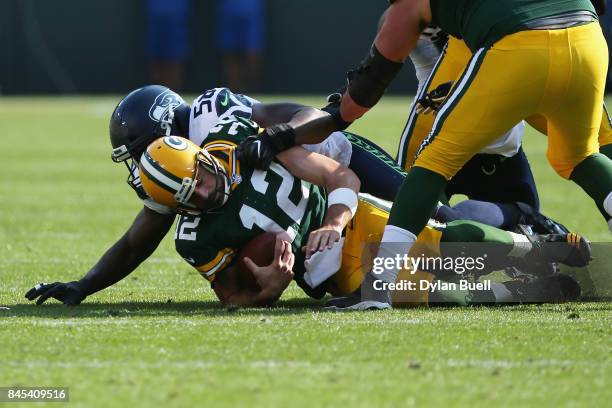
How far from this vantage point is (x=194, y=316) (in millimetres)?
4324

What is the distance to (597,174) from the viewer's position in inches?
177

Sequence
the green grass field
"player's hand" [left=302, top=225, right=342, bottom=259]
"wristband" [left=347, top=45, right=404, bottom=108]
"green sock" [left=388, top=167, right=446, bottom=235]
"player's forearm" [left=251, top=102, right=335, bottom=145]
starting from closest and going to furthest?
the green grass field
"green sock" [left=388, top=167, right=446, bottom=235]
"player's hand" [left=302, top=225, right=342, bottom=259]
"wristband" [left=347, top=45, right=404, bottom=108]
"player's forearm" [left=251, top=102, right=335, bottom=145]

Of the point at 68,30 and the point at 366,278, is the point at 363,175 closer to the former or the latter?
the point at 366,278

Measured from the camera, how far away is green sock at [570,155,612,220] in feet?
14.7

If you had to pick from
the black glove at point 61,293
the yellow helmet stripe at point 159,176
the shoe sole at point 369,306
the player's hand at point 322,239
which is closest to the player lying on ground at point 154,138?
the black glove at point 61,293

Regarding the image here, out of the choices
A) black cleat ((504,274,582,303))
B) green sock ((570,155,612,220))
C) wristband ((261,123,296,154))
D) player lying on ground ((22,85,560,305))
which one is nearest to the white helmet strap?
player lying on ground ((22,85,560,305))

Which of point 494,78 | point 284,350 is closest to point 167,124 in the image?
point 494,78

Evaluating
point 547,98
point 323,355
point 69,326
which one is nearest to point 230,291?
point 69,326

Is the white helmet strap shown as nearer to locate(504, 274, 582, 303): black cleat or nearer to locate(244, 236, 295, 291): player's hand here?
locate(244, 236, 295, 291): player's hand

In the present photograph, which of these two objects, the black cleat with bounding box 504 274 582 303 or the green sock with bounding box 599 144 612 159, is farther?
the green sock with bounding box 599 144 612 159

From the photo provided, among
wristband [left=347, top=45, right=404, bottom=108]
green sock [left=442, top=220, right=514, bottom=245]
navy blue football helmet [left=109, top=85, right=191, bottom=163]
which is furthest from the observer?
navy blue football helmet [left=109, top=85, right=191, bottom=163]

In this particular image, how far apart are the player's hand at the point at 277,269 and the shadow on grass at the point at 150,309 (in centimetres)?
10

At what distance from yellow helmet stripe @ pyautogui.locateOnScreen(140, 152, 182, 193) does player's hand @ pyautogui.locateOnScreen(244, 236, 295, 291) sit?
Result: 38 cm

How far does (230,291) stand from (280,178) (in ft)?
1.54
